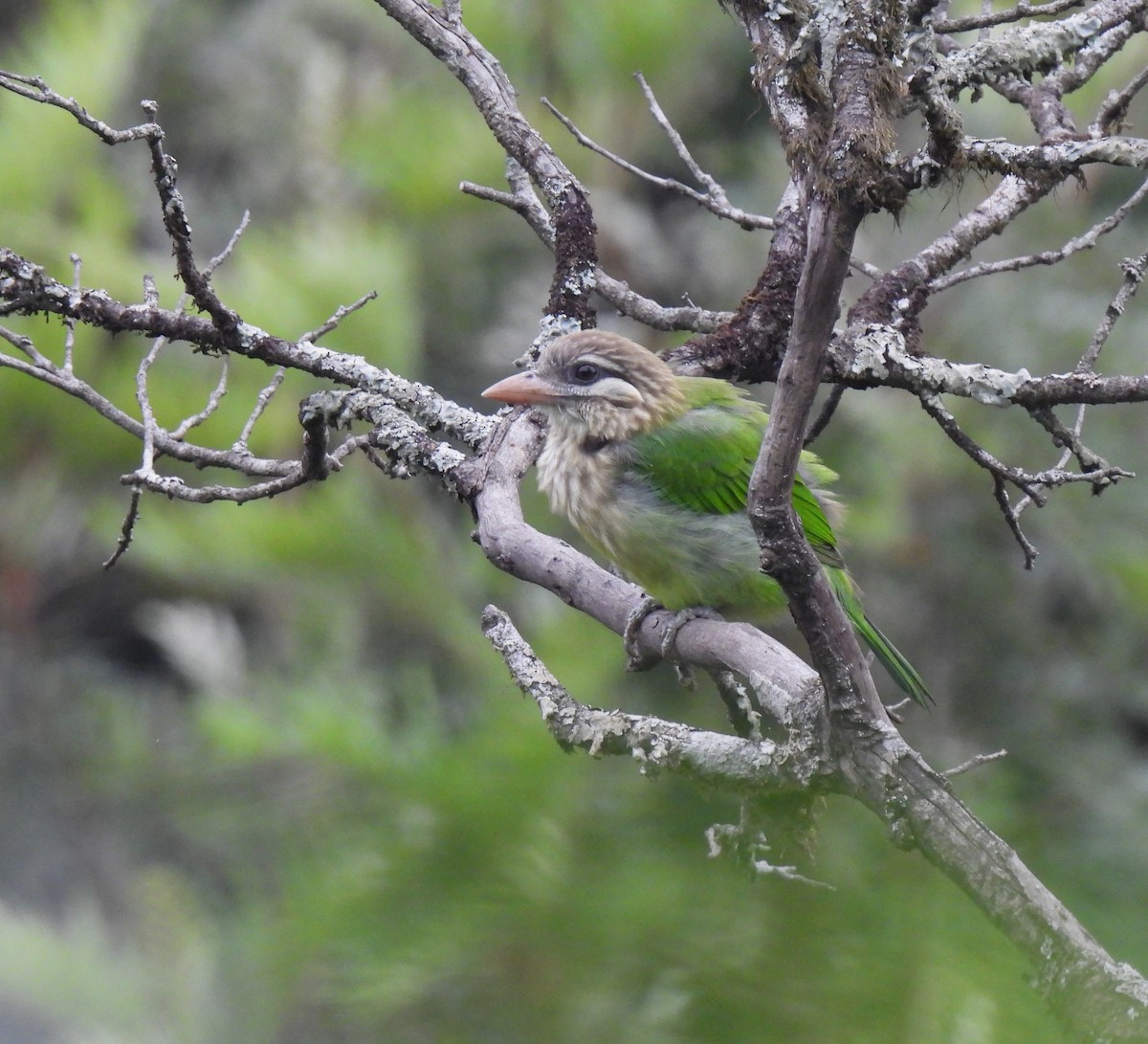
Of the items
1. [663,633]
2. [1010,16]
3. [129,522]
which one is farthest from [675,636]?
[1010,16]

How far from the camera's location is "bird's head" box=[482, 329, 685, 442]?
125 inches

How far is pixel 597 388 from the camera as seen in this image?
324cm

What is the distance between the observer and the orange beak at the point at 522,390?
10.2 feet

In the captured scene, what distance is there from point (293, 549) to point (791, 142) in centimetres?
422

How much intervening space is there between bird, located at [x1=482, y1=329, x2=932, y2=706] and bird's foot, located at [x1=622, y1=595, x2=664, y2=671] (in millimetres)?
207

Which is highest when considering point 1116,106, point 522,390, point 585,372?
point 1116,106

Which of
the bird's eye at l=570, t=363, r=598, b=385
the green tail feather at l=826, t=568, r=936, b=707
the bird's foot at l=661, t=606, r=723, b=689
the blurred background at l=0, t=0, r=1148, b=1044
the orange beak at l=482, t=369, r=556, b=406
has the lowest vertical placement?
the bird's foot at l=661, t=606, r=723, b=689

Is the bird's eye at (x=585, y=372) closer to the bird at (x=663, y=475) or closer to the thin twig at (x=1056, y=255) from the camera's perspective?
the bird at (x=663, y=475)

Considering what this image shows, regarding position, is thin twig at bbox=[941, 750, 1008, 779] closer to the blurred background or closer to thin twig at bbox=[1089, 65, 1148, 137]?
the blurred background

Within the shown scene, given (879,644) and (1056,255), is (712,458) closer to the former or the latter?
(879,644)

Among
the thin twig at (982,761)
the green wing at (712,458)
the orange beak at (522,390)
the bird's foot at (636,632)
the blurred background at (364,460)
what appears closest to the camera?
the thin twig at (982,761)

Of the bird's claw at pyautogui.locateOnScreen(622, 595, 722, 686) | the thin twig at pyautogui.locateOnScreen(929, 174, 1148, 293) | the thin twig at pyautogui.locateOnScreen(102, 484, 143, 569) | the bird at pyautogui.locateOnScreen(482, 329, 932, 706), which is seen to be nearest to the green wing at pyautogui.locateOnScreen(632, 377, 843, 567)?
the bird at pyautogui.locateOnScreen(482, 329, 932, 706)

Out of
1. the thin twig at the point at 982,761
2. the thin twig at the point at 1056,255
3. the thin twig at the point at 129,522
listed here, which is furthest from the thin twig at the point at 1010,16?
the thin twig at the point at 129,522

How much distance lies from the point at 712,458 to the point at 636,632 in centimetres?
71
